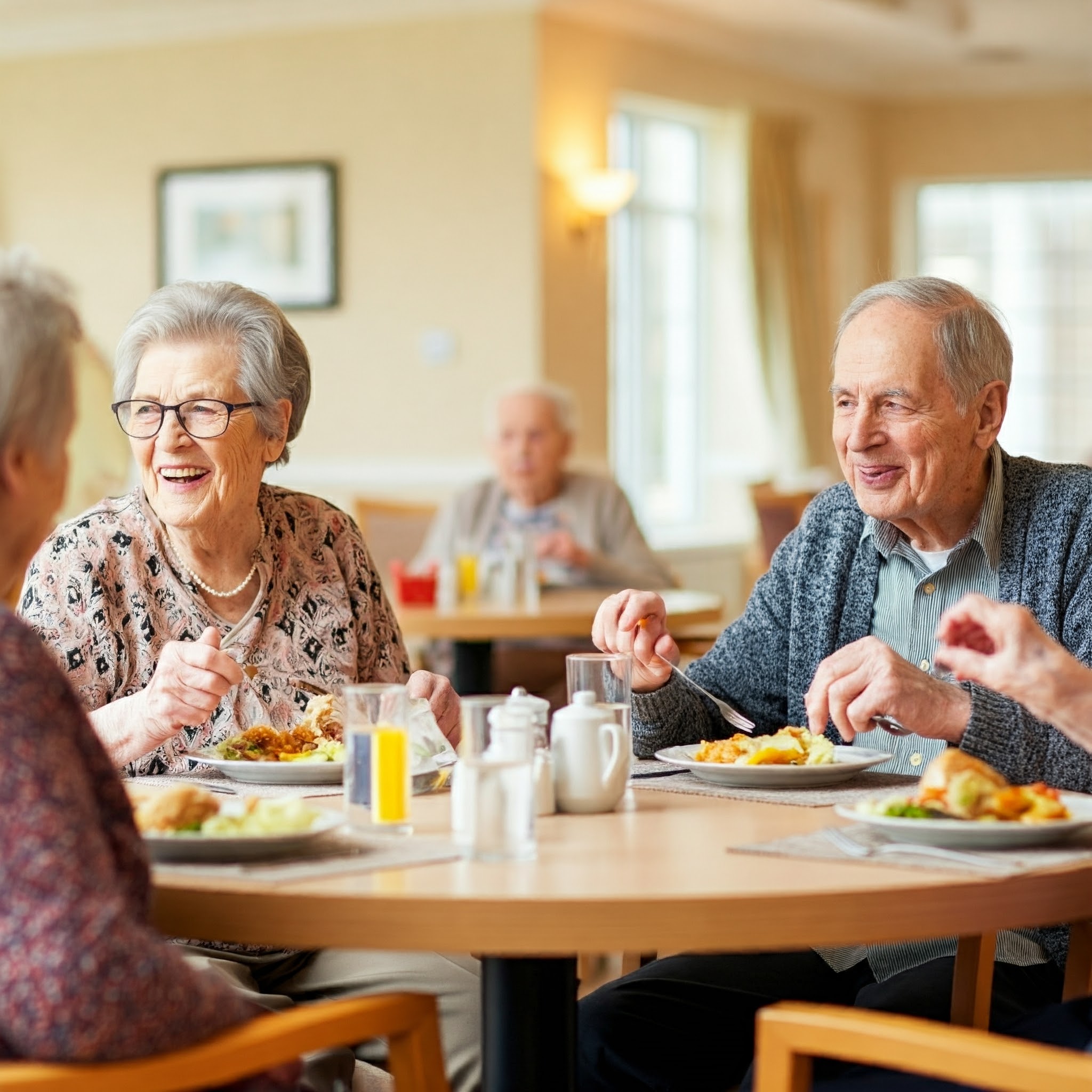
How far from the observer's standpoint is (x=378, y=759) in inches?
62.4

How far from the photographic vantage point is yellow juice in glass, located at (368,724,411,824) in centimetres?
158

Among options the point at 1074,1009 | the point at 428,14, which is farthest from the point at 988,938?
the point at 428,14

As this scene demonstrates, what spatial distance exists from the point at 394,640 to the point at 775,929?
1.14 metres

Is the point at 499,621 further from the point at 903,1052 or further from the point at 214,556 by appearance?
the point at 903,1052

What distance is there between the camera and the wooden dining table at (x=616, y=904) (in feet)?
4.35

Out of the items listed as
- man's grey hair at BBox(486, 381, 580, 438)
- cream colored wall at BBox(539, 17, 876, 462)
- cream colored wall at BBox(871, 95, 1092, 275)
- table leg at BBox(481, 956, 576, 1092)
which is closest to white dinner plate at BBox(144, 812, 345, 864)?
table leg at BBox(481, 956, 576, 1092)

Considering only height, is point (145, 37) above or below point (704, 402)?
above

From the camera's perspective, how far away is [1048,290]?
998 cm

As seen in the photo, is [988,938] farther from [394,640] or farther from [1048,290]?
[1048,290]

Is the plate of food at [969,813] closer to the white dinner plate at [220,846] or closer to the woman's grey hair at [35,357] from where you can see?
the white dinner plate at [220,846]

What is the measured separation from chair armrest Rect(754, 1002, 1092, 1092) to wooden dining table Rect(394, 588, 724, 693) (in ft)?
8.54

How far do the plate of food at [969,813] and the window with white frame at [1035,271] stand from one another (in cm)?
863

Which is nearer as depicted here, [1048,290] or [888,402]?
[888,402]

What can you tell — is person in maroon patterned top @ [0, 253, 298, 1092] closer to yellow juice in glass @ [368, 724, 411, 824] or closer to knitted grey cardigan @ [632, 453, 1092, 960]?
yellow juice in glass @ [368, 724, 411, 824]
